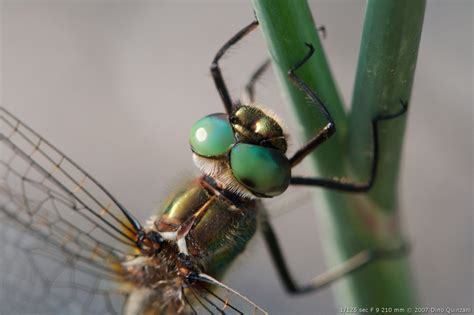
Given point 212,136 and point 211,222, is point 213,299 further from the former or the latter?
point 212,136

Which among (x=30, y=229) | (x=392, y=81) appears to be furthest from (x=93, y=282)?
(x=392, y=81)

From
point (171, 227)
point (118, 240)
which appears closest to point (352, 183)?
point (171, 227)

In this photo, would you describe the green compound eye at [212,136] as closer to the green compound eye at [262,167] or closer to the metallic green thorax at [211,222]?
the green compound eye at [262,167]

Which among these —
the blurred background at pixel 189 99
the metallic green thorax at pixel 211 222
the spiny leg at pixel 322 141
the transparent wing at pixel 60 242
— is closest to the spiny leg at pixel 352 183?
the spiny leg at pixel 322 141

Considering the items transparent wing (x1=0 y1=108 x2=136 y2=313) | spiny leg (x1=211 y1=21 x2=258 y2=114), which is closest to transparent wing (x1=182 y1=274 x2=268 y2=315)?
transparent wing (x1=0 y1=108 x2=136 y2=313)

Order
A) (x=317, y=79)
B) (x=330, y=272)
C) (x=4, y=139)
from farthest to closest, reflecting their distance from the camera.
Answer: (x=330, y=272)
(x=4, y=139)
(x=317, y=79)

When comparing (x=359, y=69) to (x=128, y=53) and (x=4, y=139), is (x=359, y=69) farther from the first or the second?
(x=128, y=53)
